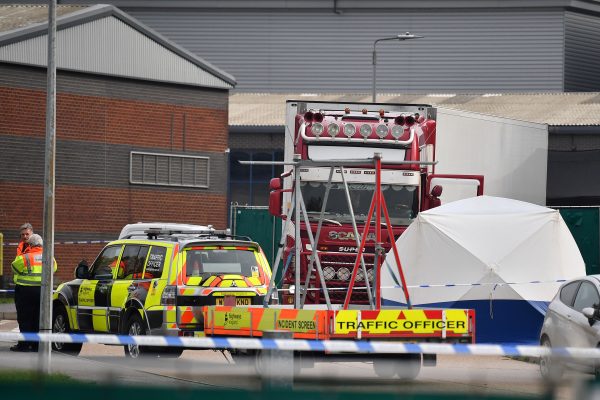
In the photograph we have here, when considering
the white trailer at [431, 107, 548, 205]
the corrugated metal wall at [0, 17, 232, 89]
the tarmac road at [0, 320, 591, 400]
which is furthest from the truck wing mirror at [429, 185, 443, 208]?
the corrugated metal wall at [0, 17, 232, 89]

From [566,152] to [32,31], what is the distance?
64.6 ft

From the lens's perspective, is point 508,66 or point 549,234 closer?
point 549,234

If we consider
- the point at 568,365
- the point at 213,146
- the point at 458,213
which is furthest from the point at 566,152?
the point at 568,365

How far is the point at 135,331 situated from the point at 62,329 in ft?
8.14

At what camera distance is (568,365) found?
25.2 feet

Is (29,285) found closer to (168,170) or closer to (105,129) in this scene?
(105,129)

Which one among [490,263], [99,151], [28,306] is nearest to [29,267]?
[28,306]

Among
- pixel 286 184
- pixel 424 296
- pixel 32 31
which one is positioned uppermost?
pixel 32 31

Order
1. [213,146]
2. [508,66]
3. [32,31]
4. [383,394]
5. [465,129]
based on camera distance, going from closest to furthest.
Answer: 1. [383,394]
2. [465,129]
3. [32,31]
4. [213,146]
5. [508,66]

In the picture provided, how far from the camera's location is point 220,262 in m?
17.9

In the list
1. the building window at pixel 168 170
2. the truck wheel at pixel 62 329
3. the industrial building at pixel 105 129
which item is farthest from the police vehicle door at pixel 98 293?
the building window at pixel 168 170

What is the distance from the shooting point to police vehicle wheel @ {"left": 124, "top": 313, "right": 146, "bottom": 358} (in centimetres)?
1734

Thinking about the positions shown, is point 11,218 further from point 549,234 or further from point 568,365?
point 568,365

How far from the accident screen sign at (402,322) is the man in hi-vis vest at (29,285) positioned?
7.12m
